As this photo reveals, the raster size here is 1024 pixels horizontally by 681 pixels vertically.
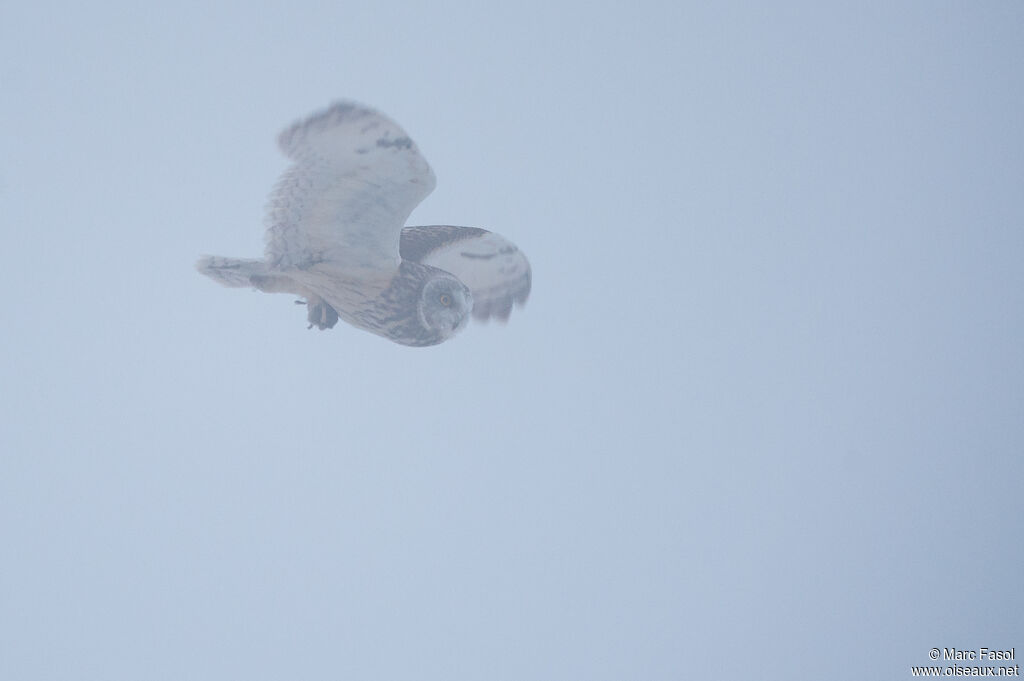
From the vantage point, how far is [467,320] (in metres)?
6.43

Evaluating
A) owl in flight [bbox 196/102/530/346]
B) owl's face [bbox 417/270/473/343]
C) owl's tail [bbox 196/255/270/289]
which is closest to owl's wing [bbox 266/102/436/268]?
owl in flight [bbox 196/102/530/346]

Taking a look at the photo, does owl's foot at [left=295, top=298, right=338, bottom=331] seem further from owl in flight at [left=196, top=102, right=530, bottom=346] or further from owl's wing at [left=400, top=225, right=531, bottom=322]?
owl's wing at [left=400, top=225, right=531, bottom=322]

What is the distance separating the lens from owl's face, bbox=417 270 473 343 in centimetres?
634

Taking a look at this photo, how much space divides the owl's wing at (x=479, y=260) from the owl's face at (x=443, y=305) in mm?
934

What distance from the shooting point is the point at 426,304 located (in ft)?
20.8

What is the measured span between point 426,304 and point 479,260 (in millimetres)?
1282

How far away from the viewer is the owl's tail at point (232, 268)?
6.27 meters

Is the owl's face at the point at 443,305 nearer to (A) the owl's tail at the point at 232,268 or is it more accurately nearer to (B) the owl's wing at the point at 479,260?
(B) the owl's wing at the point at 479,260

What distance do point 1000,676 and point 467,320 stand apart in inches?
367

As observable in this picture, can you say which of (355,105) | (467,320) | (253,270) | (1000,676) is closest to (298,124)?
(355,105)

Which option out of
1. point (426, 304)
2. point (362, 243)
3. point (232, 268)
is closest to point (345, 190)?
point (362, 243)

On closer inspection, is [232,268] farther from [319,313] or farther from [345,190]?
[345,190]

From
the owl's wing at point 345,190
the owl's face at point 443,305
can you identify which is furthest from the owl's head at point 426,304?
the owl's wing at point 345,190

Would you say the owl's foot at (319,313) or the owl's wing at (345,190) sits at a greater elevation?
the owl's wing at (345,190)
